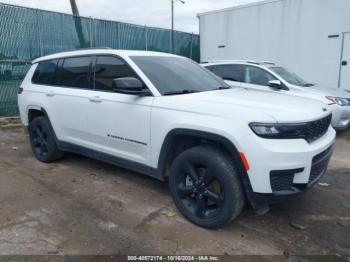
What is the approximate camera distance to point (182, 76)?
4230 millimetres

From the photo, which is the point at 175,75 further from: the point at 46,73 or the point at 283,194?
the point at 46,73

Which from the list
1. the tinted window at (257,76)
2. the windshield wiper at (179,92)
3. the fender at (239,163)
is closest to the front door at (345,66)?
the tinted window at (257,76)

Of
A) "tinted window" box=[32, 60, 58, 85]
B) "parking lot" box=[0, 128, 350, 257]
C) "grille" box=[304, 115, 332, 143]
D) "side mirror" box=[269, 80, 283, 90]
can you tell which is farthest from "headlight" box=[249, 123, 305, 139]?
"side mirror" box=[269, 80, 283, 90]

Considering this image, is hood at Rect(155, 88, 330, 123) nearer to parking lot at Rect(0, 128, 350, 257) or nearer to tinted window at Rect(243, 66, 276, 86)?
parking lot at Rect(0, 128, 350, 257)

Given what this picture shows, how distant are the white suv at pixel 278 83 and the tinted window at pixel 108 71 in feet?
12.7

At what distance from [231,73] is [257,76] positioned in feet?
2.18

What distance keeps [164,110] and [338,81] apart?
328 inches

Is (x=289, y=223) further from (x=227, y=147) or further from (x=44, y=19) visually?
(x=44, y=19)

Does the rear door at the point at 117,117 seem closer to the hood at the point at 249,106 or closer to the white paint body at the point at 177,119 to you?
the white paint body at the point at 177,119

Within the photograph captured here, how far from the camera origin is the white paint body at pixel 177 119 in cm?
297

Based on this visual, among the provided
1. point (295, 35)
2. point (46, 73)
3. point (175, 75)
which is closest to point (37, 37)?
point (46, 73)

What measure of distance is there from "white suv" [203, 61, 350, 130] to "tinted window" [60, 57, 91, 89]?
401cm

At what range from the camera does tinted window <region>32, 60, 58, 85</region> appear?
527 cm

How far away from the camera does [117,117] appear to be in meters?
4.11
